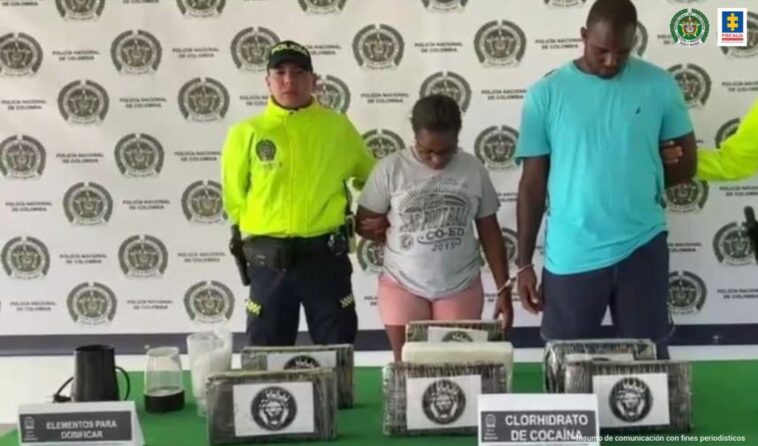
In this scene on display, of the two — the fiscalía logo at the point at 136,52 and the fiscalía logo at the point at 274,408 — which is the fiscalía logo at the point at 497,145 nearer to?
the fiscalía logo at the point at 136,52

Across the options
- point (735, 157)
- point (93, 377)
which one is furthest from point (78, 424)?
point (735, 157)

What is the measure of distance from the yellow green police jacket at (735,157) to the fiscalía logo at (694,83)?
0.19 metres

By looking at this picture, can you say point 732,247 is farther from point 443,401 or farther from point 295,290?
point 443,401

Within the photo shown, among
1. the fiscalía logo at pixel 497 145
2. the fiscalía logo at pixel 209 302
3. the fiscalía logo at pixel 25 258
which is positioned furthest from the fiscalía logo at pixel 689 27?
the fiscalía logo at pixel 25 258

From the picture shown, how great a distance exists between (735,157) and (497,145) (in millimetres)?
680

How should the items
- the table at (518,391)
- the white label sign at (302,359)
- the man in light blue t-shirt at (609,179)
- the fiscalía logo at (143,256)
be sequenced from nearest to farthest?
the table at (518,391)
the white label sign at (302,359)
the man in light blue t-shirt at (609,179)
the fiscalía logo at (143,256)

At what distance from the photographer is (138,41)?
2.78 metres

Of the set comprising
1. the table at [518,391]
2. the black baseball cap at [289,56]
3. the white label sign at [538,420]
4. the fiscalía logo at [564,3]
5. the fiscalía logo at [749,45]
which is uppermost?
the fiscalía logo at [564,3]

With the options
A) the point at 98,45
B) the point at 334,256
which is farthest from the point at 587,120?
the point at 98,45

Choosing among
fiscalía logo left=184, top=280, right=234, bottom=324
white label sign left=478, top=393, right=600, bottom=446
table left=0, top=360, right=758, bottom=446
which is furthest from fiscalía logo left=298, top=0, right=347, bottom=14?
white label sign left=478, top=393, right=600, bottom=446

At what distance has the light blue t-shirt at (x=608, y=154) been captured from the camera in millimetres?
2027

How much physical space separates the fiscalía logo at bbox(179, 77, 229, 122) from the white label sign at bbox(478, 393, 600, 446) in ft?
5.56

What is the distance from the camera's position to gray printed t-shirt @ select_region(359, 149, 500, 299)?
2.12 meters

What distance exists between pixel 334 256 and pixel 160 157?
2.69 ft
